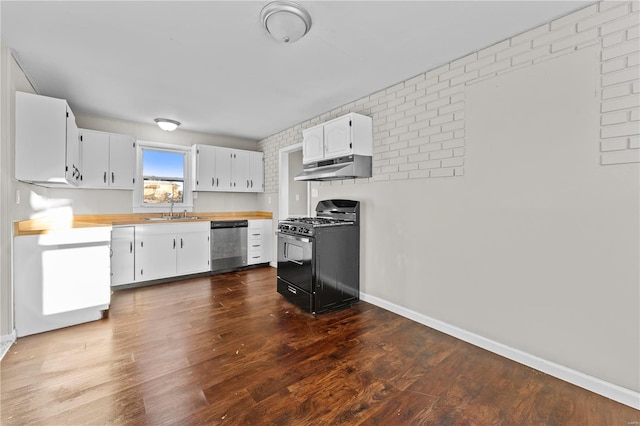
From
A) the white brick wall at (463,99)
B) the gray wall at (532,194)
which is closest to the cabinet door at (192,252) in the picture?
the white brick wall at (463,99)

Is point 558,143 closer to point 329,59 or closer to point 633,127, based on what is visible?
point 633,127

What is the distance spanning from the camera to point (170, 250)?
4.25 m

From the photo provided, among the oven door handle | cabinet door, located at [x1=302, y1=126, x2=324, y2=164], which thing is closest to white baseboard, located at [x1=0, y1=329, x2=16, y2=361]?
the oven door handle

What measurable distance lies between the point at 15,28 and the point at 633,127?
4357mm

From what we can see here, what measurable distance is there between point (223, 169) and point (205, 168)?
32cm

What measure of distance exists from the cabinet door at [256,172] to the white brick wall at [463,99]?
1.84m

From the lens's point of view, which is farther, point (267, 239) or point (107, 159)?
point (267, 239)

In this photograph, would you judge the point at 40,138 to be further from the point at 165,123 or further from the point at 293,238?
the point at 293,238

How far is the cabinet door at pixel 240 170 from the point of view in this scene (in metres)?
5.22

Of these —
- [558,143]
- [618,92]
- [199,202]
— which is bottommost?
[199,202]

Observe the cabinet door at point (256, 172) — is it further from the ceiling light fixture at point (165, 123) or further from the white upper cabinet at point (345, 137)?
the white upper cabinet at point (345, 137)

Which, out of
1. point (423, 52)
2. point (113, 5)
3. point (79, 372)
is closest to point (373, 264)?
point (423, 52)

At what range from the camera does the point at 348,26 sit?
208 centimetres

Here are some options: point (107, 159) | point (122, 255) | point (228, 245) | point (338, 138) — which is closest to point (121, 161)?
point (107, 159)
